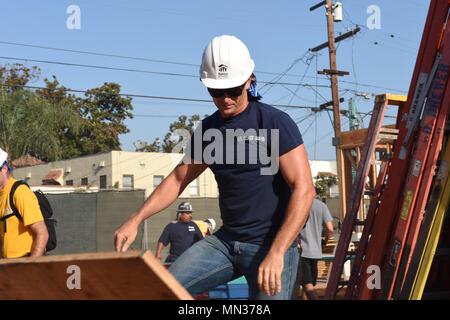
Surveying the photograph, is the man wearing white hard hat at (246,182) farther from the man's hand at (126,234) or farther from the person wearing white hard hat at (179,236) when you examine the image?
the person wearing white hard hat at (179,236)

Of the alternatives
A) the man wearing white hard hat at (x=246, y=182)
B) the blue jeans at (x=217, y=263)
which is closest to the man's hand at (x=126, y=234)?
the man wearing white hard hat at (x=246, y=182)

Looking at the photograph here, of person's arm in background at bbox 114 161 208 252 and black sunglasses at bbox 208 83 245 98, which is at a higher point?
black sunglasses at bbox 208 83 245 98

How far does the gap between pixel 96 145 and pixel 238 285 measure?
139 ft

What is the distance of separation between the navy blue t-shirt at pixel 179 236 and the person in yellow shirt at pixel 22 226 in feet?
16.6

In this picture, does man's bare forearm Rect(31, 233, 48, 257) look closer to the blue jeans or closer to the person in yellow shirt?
the person in yellow shirt

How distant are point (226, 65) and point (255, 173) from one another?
0.55 metres

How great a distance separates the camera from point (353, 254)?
19.7 feet

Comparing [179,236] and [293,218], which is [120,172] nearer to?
[179,236]

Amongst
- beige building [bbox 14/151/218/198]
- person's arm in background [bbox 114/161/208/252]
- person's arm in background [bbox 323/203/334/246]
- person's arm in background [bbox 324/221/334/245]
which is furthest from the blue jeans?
beige building [bbox 14/151/218/198]

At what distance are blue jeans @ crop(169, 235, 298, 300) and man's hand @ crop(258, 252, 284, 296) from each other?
0.80 ft

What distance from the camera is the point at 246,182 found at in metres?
3.27

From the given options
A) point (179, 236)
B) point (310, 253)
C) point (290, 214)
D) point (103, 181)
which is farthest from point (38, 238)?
point (103, 181)

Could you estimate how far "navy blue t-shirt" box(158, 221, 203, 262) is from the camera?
9664 millimetres
